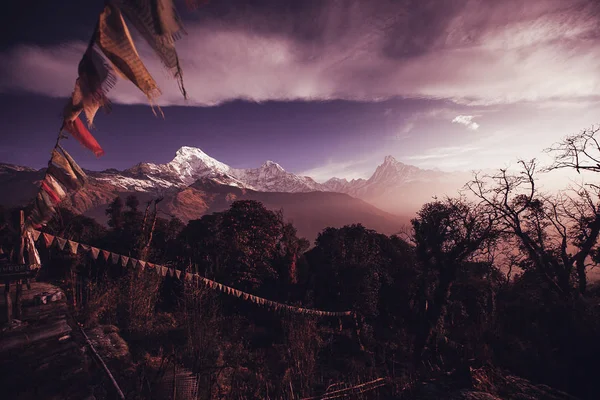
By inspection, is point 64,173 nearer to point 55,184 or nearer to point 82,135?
point 55,184

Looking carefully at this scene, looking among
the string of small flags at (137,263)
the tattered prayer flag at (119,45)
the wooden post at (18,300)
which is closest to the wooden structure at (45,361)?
the wooden post at (18,300)

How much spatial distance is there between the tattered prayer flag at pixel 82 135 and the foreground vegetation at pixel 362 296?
5757mm

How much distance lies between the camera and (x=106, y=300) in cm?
804

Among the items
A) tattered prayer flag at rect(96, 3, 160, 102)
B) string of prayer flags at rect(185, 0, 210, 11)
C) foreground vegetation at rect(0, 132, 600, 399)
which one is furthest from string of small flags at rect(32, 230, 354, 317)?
string of prayer flags at rect(185, 0, 210, 11)

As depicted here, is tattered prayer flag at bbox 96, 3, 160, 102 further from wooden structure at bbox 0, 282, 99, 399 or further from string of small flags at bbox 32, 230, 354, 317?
string of small flags at bbox 32, 230, 354, 317

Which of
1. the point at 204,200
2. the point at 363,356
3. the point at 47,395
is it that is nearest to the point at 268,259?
the point at 363,356

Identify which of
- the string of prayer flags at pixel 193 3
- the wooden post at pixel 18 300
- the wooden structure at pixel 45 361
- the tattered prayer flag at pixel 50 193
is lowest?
the wooden structure at pixel 45 361

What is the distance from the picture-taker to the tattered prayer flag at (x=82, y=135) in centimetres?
197

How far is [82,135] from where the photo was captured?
6.71 ft

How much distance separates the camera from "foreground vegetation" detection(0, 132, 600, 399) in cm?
742

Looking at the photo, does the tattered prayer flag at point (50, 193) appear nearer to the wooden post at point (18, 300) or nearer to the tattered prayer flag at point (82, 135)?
the tattered prayer flag at point (82, 135)

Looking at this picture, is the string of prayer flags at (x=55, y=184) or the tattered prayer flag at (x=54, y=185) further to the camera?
the tattered prayer flag at (x=54, y=185)

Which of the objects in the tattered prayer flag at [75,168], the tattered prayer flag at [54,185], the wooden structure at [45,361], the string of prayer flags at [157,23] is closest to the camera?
the string of prayer flags at [157,23]

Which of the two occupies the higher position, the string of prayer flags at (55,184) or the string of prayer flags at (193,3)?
the string of prayer flags at (193,3)
